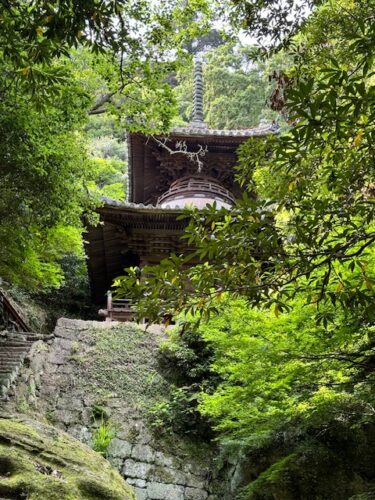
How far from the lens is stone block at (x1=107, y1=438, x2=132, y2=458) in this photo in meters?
7.45

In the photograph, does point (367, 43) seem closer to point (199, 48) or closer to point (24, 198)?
point (24, 198)

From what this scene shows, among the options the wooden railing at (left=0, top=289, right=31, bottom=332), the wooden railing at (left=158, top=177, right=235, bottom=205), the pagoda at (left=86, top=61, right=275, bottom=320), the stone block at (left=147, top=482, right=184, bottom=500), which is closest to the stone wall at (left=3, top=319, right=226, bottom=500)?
the stone block at (left=147, top=482, right=184, bottom=500)

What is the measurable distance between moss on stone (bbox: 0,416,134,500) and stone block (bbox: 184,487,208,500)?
3.07 meters

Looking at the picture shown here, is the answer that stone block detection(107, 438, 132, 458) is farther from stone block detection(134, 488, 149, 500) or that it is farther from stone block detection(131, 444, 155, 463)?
stone block detection(134, 488, 149, 500)

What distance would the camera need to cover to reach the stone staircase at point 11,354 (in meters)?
7.15

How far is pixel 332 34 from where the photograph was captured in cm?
521

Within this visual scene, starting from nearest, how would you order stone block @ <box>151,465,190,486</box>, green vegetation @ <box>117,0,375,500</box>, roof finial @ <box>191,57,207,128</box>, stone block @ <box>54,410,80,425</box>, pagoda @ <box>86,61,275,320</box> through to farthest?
1. green vegetation @ <box>117,0,375,500</box>
2. stone block @ <box>151,465,190,486</box>
3. stone block @ <box>54,410,80,425</box>
4. pagoda @ <box>86,61,275,320</box>
5. roof finial @ <box>191,57,207,128</box>

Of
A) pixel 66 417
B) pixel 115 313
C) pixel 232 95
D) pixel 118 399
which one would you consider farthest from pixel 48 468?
pixel 232 95

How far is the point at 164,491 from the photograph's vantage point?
23.5ft

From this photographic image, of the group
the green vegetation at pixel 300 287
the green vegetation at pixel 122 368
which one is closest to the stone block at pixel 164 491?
the green vegetation at pixel 300 287

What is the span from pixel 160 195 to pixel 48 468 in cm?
1292

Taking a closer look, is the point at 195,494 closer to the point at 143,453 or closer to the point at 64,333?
the point at 143,453

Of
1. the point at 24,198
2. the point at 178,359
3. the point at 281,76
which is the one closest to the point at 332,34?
the point at 281,76

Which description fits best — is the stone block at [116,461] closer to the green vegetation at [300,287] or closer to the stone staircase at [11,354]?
the green vegetation at [300,287]
